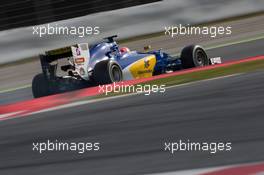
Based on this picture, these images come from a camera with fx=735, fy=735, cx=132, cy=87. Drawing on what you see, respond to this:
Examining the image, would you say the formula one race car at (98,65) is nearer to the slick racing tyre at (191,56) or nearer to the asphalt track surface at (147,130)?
the slick racing tyre at (191,56)

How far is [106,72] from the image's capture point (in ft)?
34.5

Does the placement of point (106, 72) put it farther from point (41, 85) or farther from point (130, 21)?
point (130, 21)

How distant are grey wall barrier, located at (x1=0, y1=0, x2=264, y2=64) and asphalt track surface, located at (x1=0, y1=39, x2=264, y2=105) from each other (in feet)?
8.63

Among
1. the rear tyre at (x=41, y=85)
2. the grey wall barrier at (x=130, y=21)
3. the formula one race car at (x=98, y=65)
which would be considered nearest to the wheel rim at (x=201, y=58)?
the formula one race car at (x=98, y=65)

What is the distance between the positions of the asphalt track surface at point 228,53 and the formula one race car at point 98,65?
1167 millimetres

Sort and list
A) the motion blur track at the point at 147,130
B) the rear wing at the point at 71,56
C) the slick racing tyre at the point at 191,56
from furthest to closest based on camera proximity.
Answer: the slick racing tyre at the point at 191,56 → the rear wing at the point at 71,56 → the motion blur track at the point at 147,130

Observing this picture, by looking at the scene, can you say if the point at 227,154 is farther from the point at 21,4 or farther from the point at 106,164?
the point at 21,4

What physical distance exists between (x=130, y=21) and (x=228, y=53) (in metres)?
3.85

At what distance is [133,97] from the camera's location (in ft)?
30.3

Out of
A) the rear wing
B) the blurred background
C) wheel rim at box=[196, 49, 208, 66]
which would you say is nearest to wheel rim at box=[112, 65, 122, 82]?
the rear wing

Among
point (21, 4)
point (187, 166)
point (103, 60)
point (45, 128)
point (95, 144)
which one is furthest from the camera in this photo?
point (21, 4)

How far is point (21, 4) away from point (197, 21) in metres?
4.01

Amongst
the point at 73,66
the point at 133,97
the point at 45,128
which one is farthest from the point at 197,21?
the point at 45,128

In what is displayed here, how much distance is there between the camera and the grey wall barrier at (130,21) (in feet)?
54.1
